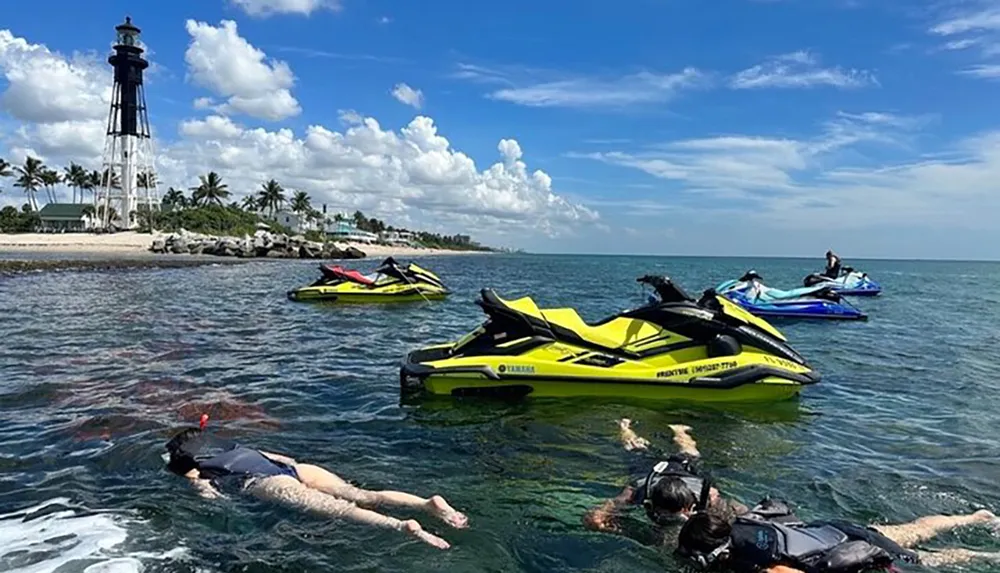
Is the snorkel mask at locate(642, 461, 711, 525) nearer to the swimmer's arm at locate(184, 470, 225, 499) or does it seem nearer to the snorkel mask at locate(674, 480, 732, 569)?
the snorkel mask at locate(674, 480, 732, 569)

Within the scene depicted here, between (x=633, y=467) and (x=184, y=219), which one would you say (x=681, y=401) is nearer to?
(x=633, y=467)

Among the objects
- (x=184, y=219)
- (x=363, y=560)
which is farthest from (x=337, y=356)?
(x=184, y=219)

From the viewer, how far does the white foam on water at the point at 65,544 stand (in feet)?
16.0

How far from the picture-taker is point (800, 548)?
4.48m

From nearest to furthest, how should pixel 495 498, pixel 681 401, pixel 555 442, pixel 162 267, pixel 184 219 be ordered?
pixel 495 498 < pixel 555 442 < pixel 681 401 < pixel 162 267 < pixel 184 219

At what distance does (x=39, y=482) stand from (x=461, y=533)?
4.28 m

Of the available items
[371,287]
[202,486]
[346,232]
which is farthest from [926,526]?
[346,232]

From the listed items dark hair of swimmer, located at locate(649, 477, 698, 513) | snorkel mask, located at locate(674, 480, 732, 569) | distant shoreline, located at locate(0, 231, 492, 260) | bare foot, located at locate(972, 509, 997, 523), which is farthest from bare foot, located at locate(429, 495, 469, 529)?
distant shoreline, located at locate(0, 231, 492, 260)

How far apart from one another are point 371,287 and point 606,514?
66.2 feet

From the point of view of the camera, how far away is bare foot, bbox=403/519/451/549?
523cm

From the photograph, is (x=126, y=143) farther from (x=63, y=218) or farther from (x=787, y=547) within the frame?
(x=787, y=547)

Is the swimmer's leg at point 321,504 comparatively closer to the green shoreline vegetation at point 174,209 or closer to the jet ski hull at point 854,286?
the jet ski hull at point 854,286

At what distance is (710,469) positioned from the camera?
737 cm

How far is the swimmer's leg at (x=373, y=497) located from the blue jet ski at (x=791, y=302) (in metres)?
18.6
